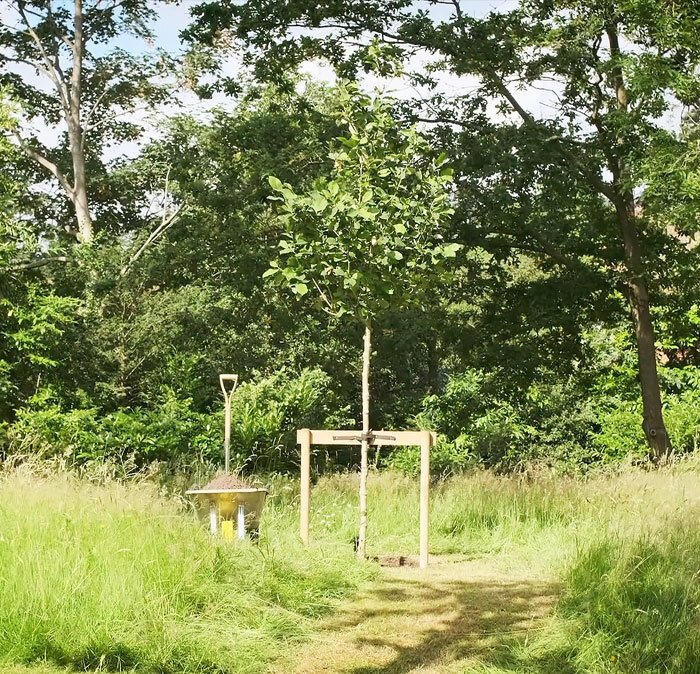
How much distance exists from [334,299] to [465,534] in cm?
279

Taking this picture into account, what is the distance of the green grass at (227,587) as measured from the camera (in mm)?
4930

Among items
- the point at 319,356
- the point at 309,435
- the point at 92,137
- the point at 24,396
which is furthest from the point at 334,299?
the point at 92,137

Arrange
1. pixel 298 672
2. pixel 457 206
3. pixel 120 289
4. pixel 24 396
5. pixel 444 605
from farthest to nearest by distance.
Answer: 1. pixel 120 289
2. pixel 24 396
3. pixel 457 206
4. pixel 444 605
5. pixel 298 672

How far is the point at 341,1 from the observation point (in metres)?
13.5

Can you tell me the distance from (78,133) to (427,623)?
712 inches

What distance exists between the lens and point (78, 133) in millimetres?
21531

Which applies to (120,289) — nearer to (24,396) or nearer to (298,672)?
(24,396)

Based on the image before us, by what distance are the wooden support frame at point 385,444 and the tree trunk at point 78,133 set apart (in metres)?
14.1

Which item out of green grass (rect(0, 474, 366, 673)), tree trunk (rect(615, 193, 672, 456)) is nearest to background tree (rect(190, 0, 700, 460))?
tree trunk (rect(615, 193, 672, 456))

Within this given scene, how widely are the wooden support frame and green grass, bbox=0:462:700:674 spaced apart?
1.19 feet

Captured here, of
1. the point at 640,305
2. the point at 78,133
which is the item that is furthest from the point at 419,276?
the point at 78,133

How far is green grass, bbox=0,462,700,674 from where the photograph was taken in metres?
4.93

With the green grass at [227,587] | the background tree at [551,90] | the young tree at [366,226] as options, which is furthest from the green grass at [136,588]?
the background tree at [551,90]

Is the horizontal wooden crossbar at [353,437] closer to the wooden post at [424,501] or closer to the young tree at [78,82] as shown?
the wooden post at [424,501]
